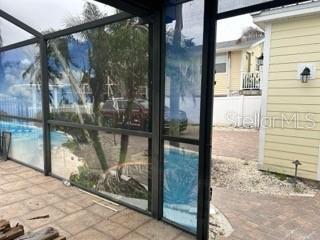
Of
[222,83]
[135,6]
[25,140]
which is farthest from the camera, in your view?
Result: [222,83]

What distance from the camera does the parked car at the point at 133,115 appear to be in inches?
105

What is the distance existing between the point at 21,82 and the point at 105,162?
95.9 inches

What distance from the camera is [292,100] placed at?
14.3ft

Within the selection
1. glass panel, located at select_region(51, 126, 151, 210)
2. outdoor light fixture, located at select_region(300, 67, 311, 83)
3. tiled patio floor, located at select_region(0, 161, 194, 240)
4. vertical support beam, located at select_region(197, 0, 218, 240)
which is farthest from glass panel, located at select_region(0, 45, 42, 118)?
outdoor light fixture, located at select_region(300, 67, 311, 83)

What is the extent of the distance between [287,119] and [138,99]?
275 centimetres

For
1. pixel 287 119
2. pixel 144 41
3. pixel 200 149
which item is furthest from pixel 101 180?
pixel 287 119

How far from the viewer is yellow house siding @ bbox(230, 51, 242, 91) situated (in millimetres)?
10867

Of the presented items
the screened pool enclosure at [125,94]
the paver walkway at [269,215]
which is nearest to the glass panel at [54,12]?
Result: the screened pool enclosure at [125,94]

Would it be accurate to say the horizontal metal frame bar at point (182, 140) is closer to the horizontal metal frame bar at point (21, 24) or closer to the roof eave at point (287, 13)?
the horizontal metal frame bar at point (21, 24)

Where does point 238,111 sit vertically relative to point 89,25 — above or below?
below

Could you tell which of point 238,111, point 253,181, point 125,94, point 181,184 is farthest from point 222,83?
point 181,184

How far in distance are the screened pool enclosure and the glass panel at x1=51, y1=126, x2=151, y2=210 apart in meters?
0.01

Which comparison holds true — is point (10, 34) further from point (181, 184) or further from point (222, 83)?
point (222, 83)

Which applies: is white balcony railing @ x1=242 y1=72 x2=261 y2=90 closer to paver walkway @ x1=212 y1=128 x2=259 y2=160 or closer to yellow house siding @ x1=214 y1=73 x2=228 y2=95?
yellow house siding @ x1=214 y1=73 x2=228 y2=95
